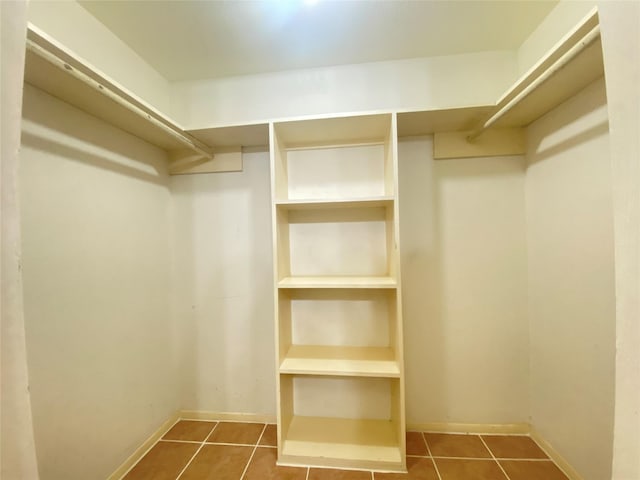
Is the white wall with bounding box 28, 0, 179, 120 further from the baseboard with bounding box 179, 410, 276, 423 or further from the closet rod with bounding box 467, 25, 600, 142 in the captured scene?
the baseboard with bounding box 179, 410, 276, 423

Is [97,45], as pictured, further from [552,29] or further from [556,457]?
[556,457]

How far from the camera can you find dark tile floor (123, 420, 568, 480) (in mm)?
1180

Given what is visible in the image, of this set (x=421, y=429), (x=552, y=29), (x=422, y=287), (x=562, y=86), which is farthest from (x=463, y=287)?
(x=552, y=29)

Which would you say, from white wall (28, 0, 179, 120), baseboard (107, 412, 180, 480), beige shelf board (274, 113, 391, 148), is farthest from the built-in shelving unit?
white wall (28, 0, 179, 120)

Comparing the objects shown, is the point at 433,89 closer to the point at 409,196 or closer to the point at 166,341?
the point at 409,196

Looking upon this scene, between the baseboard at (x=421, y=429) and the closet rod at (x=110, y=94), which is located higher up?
the closet rod at (x=110, y=94)

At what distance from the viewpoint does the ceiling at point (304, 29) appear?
1.13 meters

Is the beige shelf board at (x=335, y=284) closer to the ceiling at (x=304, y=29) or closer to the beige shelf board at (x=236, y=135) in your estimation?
the beige shelf board at (x=236, y=135)

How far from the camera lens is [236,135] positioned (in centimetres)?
143

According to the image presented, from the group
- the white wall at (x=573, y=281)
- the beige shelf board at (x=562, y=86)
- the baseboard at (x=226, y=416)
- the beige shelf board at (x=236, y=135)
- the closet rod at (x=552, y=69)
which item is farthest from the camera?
the baseboard at (x=226, y=416)

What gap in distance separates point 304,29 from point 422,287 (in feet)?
5.09

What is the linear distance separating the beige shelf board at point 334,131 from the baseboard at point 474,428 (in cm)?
173

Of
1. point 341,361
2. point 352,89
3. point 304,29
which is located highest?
point 304,29

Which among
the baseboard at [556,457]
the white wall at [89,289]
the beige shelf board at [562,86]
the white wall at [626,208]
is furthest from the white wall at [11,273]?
the baseboard at [556,457]
